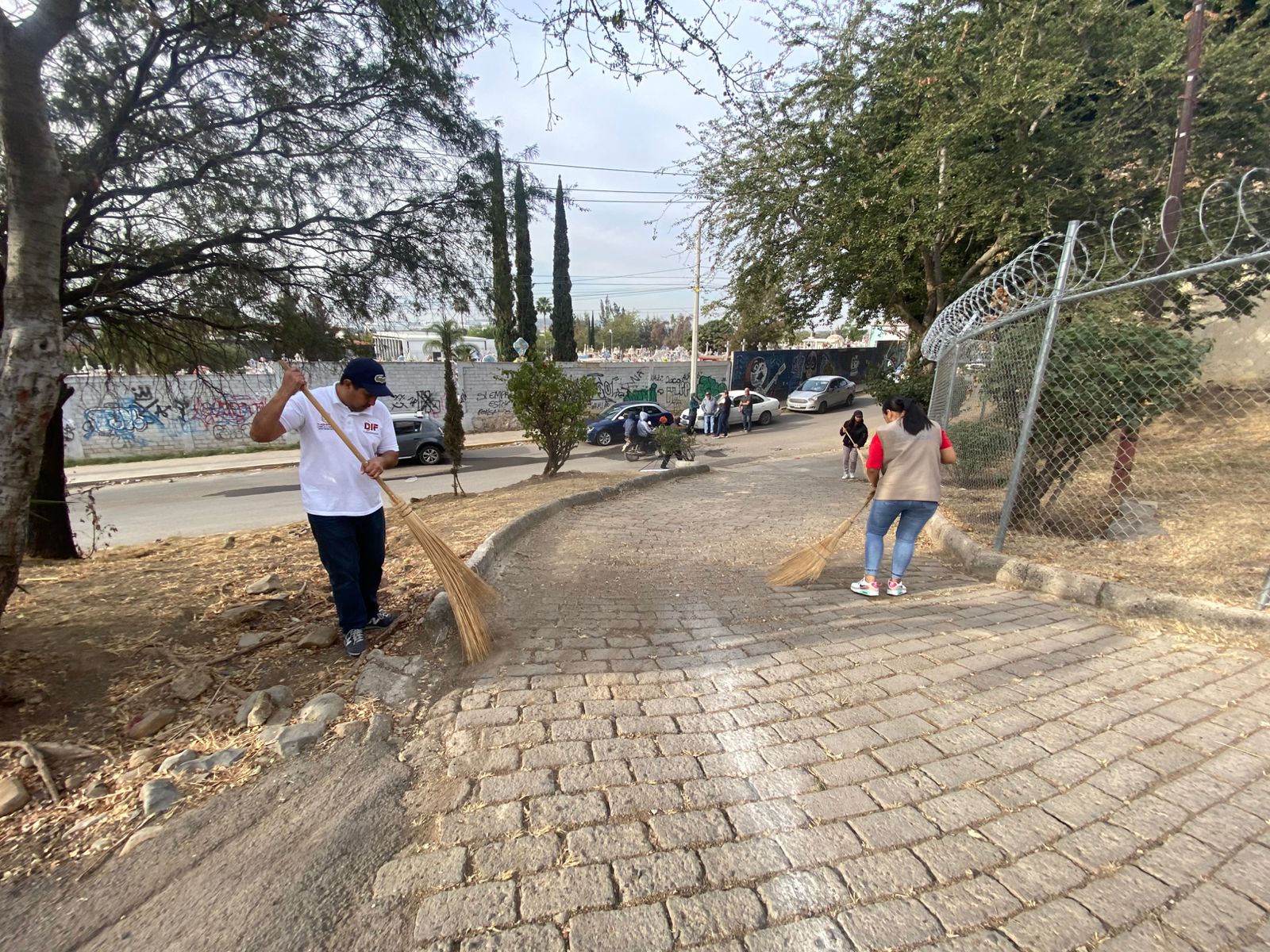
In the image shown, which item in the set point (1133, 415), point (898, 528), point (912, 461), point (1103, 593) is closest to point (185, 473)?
point (898, 528)

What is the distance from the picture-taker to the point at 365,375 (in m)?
3.20

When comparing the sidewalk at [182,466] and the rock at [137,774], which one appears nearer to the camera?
the rock at [137,774]

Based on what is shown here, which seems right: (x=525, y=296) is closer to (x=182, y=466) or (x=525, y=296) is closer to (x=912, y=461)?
(x=182, y=466)

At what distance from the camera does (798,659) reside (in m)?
3.11

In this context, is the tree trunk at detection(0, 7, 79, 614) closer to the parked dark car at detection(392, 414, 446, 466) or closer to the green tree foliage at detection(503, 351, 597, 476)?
the green tree foliage at detection(503, 351, 597, 476)

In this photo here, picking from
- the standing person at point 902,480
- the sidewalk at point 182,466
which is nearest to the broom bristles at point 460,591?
the standing person at point 902,480

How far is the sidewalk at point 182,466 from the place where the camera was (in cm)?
1387

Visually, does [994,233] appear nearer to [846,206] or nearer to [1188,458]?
[846,206]

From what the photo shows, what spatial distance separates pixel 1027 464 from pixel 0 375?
727 cm

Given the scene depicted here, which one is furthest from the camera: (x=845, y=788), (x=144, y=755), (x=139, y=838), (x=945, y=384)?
(x=945, y=384)

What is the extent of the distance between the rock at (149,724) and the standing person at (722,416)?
17.4 metres

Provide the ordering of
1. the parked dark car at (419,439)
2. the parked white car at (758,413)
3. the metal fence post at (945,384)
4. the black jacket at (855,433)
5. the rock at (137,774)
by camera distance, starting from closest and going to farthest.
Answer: the rock at (137,774)
the metal fence post at (945,384)
the black jacket at (855,433)
the parked dark car at (419,439)
the parked white car at (758,413)

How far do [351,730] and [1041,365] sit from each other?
5313 mm

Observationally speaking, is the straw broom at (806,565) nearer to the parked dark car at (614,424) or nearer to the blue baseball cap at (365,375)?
the blue baseball cap at (365,375)
